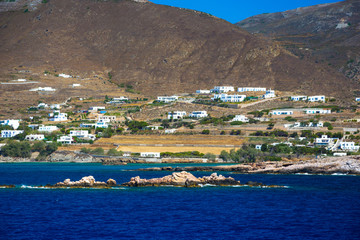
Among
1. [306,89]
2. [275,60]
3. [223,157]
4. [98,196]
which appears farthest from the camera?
[275,60]

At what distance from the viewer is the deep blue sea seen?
41.6 m

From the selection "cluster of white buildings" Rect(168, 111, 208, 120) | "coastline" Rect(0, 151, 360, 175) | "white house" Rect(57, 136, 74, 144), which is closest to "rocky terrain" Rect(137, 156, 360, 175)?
"coastline" Rect(0, 151, 360, 175)

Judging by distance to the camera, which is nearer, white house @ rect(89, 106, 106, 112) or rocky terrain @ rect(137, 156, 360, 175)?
rocky terrain @ rect(137, 156, 360, 175)

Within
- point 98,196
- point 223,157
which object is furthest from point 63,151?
point 98,196

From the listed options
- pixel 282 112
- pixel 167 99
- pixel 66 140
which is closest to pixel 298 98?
pixel 282 112

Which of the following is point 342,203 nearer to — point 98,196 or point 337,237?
point 337,237

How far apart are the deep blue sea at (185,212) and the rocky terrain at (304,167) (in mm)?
11324

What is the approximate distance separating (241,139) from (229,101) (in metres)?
39.7

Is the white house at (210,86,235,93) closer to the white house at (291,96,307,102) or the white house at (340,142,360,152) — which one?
the white house at (291,96,307,102)

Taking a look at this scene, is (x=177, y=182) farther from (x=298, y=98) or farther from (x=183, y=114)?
(x=298, y=98)

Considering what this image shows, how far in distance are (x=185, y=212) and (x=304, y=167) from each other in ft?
125

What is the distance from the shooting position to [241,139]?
385 ft

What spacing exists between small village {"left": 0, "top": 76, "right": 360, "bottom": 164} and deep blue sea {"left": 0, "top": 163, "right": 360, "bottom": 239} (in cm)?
3914

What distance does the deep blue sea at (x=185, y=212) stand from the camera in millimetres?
41625
